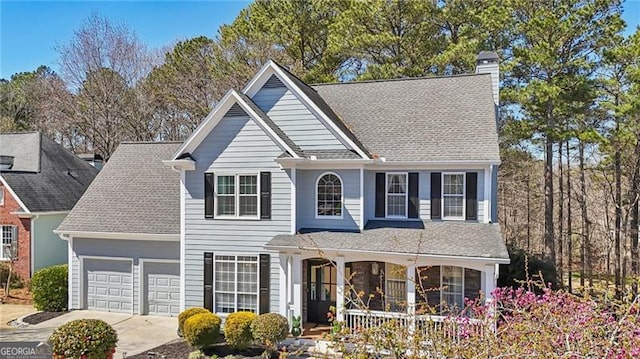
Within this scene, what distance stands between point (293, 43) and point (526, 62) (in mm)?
13356

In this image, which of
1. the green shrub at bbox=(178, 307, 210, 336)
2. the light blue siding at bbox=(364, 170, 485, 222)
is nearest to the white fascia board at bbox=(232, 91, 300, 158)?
the light blue siding at bbox=(364, 170, 485, 222)

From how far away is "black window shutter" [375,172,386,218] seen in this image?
14359 mm

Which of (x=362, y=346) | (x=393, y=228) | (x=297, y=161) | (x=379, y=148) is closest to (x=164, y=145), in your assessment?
(x=297, y=161)

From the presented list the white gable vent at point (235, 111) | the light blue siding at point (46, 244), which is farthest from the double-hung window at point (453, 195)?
the light blue siding at point (46, 244)

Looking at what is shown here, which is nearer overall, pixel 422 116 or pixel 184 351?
pixel 184 351

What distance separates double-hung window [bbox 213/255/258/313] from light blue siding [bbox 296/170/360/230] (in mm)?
2027

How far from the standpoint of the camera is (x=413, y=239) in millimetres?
12805

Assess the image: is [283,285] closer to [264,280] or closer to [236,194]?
[264,280]

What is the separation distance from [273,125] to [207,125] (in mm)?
2031

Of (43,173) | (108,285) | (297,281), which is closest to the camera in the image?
(297,281)

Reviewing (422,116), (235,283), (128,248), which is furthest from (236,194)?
(422,116)

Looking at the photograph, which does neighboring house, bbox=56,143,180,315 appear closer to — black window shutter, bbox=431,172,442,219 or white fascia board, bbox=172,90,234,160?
Result: white fascia board, bbox=172,90,234,160

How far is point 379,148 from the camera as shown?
583 inches

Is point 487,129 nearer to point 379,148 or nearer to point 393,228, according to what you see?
point 379,148
